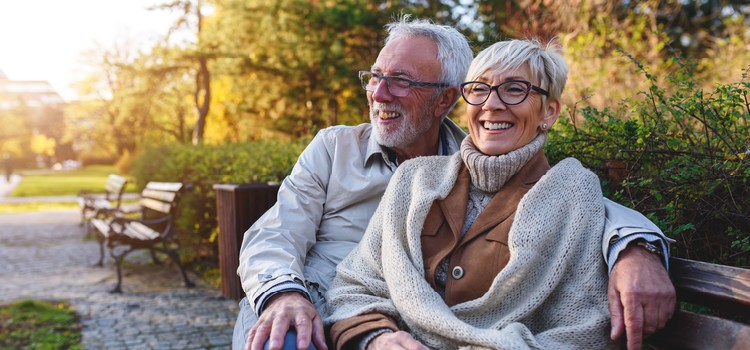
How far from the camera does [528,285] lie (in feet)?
6.70

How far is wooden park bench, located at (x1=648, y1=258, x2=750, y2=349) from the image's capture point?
1751 millimetres

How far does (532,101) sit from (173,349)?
12.2ft

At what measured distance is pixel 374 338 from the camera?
208 centimetres

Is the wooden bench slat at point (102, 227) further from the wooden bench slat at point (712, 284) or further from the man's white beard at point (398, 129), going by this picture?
the wooden bench slat at point (712, 284)

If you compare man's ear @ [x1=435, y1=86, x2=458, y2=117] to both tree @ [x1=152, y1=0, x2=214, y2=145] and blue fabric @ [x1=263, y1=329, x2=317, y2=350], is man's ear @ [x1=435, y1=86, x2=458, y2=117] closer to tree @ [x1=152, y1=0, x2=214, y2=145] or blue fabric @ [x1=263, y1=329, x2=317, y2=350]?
blue fabric @ [x1=263, y1=329, x2=317, y2=350]

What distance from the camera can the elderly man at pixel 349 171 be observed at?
250 centimetres

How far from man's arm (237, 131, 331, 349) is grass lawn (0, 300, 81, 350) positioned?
118 inches

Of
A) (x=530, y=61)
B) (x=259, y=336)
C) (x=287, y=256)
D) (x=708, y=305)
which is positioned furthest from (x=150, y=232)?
(x=708, y=305)

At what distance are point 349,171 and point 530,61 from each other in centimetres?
107

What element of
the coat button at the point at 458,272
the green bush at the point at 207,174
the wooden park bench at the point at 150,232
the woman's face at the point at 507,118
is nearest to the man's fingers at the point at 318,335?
the coat button at the point at 458,272

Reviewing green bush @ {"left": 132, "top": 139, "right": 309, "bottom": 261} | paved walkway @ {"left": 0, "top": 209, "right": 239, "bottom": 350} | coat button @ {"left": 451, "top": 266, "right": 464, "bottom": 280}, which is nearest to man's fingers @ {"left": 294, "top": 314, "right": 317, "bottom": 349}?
coat button @ {"left": 451, "top": 266, "right": 464, "bottom": 280}

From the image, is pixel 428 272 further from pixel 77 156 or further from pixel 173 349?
pixel 77 156

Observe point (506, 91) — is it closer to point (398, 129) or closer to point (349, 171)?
point (398, 129)

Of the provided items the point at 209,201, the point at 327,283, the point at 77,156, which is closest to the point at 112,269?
the point at 209,201
